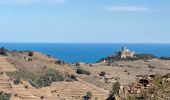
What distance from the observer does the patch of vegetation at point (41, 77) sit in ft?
282

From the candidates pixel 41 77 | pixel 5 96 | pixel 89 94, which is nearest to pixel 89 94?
pixel 89 94

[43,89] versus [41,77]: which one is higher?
[41,77]

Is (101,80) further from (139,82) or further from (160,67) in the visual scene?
(139,82)

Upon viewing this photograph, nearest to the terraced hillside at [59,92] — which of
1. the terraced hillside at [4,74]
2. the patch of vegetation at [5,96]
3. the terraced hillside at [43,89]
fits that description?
the terraced hillside at [43,89]

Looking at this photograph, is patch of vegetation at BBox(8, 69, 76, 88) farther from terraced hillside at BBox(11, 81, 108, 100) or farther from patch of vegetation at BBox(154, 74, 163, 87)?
patch of vegetation at BBox(154, 74, 163, 87)

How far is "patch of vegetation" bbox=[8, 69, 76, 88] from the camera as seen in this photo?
8594 cm

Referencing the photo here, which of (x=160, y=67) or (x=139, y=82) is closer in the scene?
(x=139, y=82)

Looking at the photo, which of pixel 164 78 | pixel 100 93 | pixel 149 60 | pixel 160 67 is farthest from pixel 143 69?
pixel 164 78

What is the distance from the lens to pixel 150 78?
15164mm

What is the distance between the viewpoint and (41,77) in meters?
89.4

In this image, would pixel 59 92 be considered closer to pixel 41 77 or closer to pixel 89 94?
pixel 89 94

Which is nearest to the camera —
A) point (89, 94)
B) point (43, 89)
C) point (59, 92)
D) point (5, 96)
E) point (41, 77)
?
point (5, 96)

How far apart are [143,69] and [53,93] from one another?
1521 inches

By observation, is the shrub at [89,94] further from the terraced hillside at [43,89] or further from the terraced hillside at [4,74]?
the terraced hillside at [4,74]
